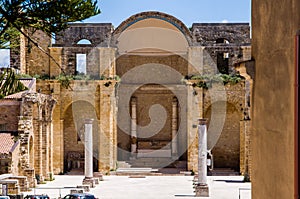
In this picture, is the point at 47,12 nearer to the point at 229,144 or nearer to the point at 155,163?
the point at 155,163

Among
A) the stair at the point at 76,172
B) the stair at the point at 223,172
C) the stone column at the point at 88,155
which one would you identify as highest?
the stone column at the point at 88,155

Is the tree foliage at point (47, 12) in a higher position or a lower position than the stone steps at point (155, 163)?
higher

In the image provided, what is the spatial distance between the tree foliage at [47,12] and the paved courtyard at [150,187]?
11.5m

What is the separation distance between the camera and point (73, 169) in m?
27.8

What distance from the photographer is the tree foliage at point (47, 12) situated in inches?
315

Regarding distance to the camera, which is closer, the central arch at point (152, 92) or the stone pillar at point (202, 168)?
the stone pillar at point (202, 168)

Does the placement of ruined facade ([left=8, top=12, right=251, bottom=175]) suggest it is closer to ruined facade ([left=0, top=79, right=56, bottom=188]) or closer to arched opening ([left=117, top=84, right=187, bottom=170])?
arched opening ([left=117, top=84, right=187, bottom=170])

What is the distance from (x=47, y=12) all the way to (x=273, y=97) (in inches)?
194

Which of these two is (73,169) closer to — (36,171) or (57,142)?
(57,142)

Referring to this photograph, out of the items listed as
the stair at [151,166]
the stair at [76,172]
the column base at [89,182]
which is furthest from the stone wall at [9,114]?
the stair at [151,166]

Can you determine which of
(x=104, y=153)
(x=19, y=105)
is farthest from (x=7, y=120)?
(x=104, y=153)

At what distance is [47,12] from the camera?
27.0ft

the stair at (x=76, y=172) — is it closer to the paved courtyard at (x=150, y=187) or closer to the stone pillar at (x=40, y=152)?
the paved courtyard at (x=150, y=187)

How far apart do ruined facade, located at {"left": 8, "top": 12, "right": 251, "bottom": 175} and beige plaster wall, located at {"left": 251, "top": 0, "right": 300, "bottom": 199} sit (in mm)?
19970
